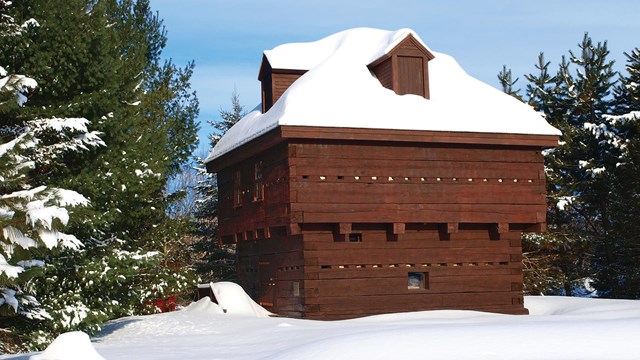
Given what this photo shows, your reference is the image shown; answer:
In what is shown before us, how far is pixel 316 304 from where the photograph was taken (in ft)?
71.1

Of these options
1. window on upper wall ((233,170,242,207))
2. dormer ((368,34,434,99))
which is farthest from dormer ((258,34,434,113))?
window on upper wall ((233,170,242,207))

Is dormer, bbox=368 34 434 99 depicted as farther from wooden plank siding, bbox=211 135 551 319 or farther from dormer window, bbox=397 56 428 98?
wooden plank siding, bbox=211 135 551 319

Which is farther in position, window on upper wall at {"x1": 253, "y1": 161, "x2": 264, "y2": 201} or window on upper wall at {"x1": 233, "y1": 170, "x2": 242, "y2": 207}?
window on upper wall at {"x1": 233, "y1": 170, "x2": 242, "y2": 207}

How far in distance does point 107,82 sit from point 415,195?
28.2 feet

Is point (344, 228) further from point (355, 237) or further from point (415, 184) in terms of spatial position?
point (415, 184)

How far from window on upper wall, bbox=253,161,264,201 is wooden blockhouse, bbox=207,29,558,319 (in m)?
0.06

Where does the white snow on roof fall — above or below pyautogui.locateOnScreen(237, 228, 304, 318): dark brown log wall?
above

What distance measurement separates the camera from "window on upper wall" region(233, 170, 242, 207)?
85.4 ft

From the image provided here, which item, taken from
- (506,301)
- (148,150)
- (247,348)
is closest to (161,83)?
(148,150)

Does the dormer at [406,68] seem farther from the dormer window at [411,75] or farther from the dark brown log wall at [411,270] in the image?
the dark brown log wall at [411,270]

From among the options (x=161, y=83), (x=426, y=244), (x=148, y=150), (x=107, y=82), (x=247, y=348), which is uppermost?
(x=161, y=83)

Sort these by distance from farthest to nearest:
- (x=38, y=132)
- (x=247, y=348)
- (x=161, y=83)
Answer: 1. (x=161, y=83)
2. (x=38, y=132)
3. (x=247, y=348)

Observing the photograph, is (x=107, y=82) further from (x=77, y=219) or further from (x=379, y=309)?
(x=379, y=309)

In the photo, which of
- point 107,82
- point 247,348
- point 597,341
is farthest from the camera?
point 107,82
